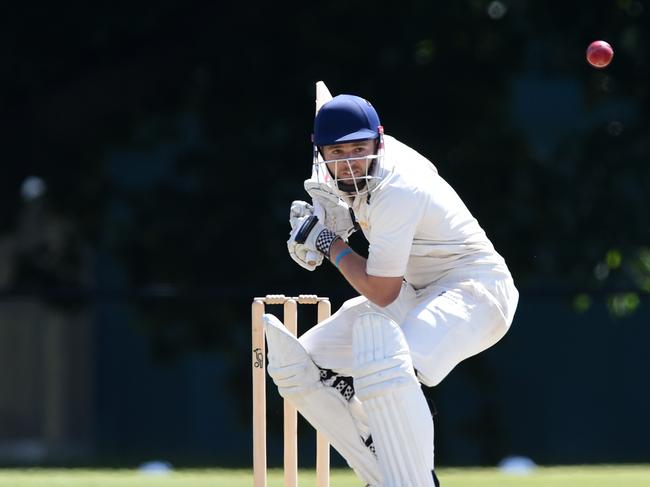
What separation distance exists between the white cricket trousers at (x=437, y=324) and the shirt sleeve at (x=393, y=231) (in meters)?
0.12

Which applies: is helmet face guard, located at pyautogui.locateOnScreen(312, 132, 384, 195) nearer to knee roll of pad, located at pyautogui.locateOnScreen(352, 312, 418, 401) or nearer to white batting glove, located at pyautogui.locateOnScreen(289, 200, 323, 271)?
white batting glove, located at pyautogui.locateOnScreen(289, 200, 323, 271)

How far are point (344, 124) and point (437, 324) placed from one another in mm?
549

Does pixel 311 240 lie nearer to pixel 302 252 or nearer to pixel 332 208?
pixel 302 252

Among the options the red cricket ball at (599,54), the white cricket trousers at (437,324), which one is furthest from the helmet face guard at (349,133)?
the red cricket ball at (599,54)

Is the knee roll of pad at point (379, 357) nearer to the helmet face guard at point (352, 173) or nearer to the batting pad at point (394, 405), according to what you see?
the batting pad at point (394, 405)

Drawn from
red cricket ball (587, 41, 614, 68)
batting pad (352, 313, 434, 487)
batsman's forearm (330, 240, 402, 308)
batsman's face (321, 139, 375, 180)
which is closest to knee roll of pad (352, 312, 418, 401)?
batting pad (352, 313, 434, 487)

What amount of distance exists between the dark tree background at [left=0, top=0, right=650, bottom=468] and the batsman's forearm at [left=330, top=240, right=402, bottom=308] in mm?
4131

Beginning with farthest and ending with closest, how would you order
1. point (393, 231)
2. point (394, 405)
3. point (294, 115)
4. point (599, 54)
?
point (294, 115)
point (599, 54)
point (393, 231)
point (394, 405)

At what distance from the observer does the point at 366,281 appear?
343 centimetres

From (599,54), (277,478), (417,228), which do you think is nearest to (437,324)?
(417,228)

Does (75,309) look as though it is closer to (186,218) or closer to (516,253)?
(186,218)

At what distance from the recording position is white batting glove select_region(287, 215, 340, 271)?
353 cm

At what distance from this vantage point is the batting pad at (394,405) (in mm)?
3199

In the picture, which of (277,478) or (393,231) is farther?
(277,478)
